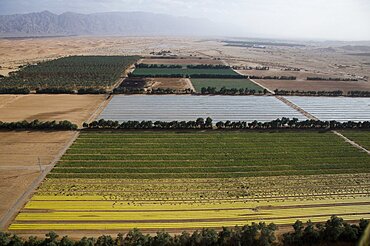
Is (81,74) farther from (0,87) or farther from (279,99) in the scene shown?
(279,99)

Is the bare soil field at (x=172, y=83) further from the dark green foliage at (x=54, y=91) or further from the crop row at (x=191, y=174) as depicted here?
the crop row at (x=191, y=174)

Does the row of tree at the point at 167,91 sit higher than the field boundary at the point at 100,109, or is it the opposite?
the row of tree at the point at 167,91

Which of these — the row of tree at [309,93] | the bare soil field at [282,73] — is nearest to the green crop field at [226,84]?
the row of tree at [309,93]

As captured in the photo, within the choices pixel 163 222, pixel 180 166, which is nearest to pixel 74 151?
pixel 180 166

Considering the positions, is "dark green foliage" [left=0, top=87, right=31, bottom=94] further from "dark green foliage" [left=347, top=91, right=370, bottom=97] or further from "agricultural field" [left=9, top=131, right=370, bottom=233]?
"dark green foliage" [left=347, top=91, right=370, bottom=97]

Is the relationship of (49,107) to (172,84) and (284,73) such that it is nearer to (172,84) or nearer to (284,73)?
(172,84)

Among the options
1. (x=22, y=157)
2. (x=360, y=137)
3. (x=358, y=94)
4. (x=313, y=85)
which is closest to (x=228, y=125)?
(x=360, y=137)
